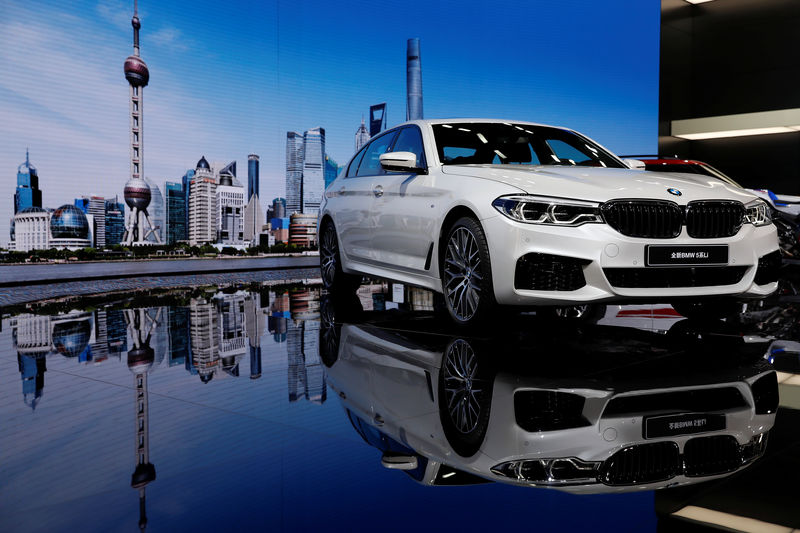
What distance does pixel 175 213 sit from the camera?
66.5 feet

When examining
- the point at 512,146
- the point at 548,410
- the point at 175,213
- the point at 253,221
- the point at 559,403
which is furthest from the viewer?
the point at 253,221

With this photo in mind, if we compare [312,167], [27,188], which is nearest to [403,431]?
[27,188]

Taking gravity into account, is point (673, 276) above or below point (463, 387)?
above

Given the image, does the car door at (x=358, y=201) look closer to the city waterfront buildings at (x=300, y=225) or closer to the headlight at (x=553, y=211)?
the headlight at (x=553, y=211)

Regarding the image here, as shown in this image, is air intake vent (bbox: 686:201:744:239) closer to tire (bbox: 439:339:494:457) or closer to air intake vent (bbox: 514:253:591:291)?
air intake vent (bbox: 514:253:591:291)

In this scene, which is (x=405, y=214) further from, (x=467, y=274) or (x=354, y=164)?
(x=354, y=164)

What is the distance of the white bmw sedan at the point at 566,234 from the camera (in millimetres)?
3676

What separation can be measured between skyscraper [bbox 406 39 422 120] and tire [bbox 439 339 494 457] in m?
85.6

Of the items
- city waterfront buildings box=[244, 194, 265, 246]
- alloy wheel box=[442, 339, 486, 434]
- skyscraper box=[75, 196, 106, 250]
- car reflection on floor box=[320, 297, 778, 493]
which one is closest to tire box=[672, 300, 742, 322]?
car reflection on floor box=[320, 297, 778, 493]

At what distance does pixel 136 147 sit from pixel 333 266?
13.1 meters

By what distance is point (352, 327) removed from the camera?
4.93 metres

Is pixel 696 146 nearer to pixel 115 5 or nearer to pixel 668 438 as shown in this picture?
pixel 115 5

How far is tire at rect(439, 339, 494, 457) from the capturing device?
223cm

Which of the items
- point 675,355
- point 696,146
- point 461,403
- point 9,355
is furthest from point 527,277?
point 696,146
